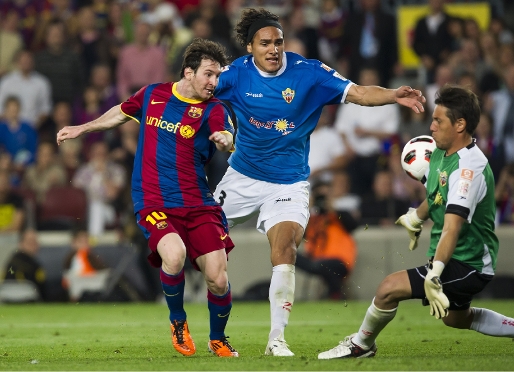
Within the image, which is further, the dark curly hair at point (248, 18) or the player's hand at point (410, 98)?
the dark curly hair at point (248, 18)

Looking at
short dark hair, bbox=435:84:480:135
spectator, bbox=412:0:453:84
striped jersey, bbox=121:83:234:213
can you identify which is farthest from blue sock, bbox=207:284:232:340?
spectator, bbox=412:0:453:84

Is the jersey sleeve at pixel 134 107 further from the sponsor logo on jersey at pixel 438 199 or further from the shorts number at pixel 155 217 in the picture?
the sponsor logo on jersey at pixel 438 199

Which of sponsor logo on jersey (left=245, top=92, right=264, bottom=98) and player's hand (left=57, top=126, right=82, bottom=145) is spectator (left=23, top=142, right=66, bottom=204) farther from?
sponsor logo on jersey (left=245, top=92, right=264, bottom=98)

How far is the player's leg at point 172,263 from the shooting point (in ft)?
24.1

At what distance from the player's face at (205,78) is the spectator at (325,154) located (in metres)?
7.07

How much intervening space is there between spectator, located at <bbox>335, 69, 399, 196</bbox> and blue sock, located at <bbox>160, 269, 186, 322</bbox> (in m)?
7.47

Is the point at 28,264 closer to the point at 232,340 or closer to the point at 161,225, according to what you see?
the point at 232,340

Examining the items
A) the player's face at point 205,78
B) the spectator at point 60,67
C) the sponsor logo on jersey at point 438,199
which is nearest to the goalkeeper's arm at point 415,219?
the sponsor logo on jersey at point 438,199

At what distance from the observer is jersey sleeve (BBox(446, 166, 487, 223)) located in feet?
21.6

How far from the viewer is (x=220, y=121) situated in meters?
7.41

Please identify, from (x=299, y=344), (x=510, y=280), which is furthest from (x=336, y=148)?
(x=299, y=344)

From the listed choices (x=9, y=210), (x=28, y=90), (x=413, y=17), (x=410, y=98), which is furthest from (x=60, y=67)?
(x=410, y=98)

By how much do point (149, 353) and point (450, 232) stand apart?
2751 millimetres

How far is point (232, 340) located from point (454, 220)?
3.20 m
